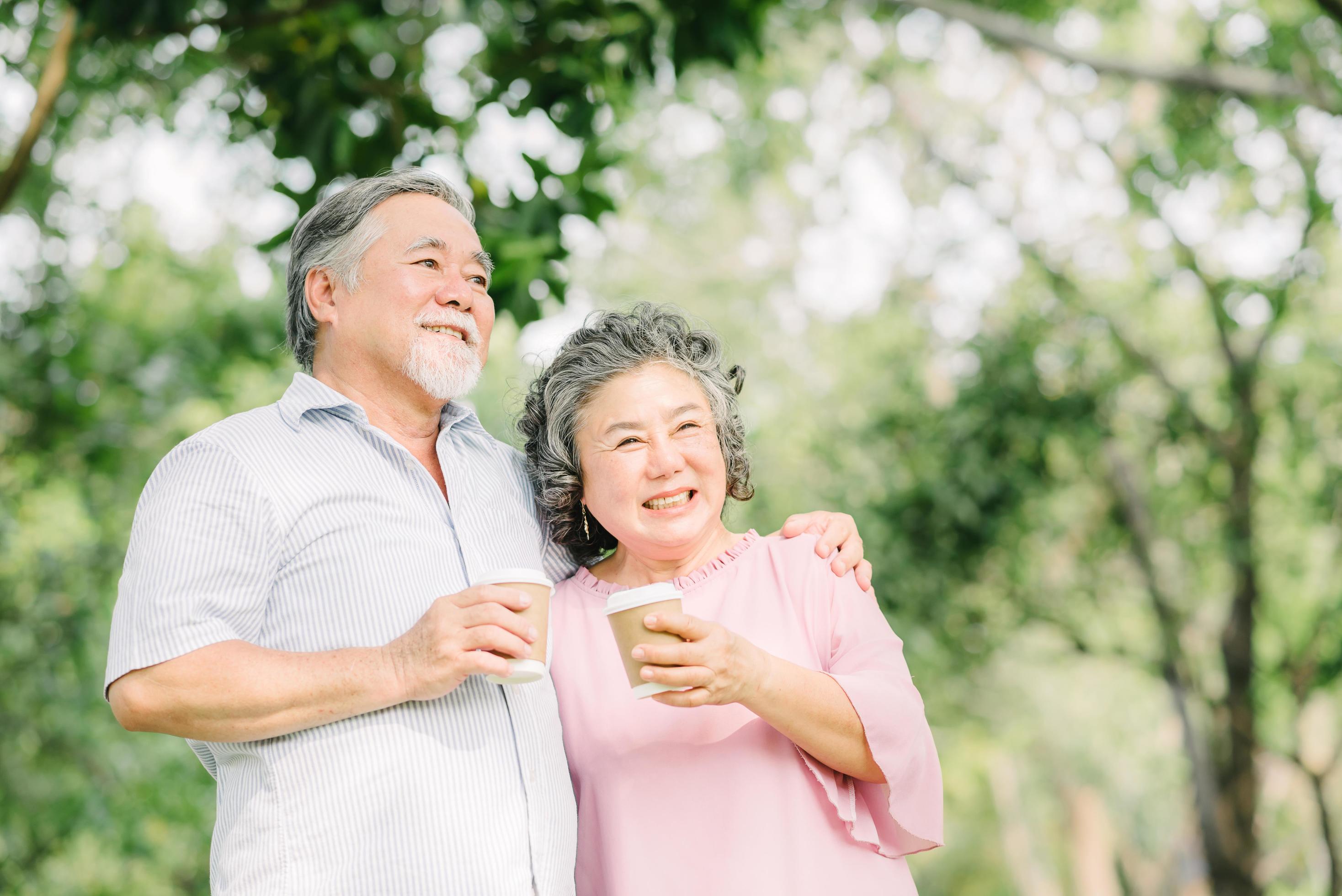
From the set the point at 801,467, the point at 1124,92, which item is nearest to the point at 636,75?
the point at 801,467

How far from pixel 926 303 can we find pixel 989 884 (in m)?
23.7

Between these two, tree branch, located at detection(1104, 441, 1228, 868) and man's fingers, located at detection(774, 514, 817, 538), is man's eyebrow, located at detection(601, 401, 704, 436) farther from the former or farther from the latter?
tree branch, located at detection(1104, 441, 1228, 868)

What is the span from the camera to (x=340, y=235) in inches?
97.7

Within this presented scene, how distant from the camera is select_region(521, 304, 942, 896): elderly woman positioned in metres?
2.04

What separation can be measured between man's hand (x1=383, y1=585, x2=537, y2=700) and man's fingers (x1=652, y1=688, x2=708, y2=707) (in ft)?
0.75

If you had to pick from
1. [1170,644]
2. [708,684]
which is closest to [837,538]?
[708,684]

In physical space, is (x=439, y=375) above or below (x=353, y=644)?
above

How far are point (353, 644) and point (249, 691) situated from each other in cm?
23

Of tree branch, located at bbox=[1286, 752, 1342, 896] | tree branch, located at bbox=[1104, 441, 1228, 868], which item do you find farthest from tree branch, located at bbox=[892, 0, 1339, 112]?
tree branch, located at bbox=[1286, 752, 1342, 896]

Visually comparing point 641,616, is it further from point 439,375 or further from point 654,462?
point 439,375

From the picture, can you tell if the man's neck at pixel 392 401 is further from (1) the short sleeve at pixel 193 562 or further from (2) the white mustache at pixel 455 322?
(1) the short sleeve at pixel 193 562

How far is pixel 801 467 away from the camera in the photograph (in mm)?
8320

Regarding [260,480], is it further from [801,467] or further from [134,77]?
[801,467]

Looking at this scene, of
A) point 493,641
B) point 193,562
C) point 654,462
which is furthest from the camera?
point 654,462
